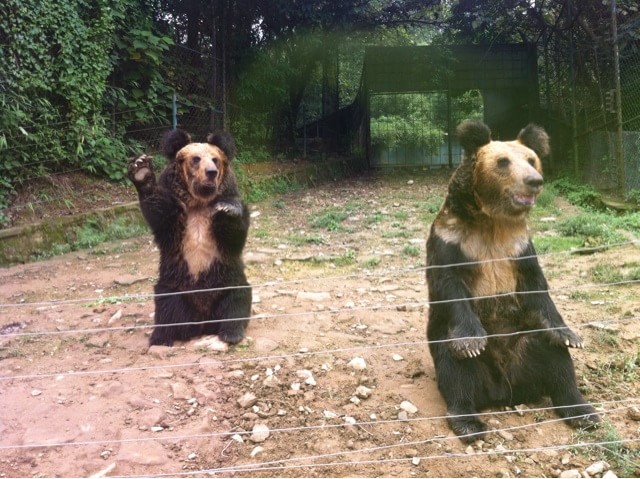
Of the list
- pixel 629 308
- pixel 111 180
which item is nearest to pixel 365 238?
pixel 629 308

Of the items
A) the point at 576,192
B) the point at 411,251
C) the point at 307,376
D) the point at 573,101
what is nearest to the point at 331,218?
the point at 411,251

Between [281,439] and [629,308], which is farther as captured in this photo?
[629,308]

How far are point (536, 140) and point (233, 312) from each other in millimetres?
2560

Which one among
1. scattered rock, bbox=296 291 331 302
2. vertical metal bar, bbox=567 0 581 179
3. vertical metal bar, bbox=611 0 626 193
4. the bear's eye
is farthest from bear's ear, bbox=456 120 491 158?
vertical metal bar, bbox=567 0 581 179

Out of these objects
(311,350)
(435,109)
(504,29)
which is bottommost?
(311,350)

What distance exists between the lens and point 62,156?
9.30 meters

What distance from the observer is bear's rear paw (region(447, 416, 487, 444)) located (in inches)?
129

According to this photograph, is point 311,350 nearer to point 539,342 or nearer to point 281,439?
point 281,439

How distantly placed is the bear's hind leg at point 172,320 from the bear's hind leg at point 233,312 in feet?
0.53

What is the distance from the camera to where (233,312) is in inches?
188

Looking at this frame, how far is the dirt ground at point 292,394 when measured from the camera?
315 centimetres

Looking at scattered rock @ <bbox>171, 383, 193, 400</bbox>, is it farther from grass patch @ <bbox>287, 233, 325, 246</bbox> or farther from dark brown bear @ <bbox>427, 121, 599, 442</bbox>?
grass patch @ <bbox>287, 233, 325, 246</bbox>

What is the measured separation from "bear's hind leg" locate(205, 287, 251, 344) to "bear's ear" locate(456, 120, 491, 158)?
7.09 ft

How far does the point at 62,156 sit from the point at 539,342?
26.2 feet
